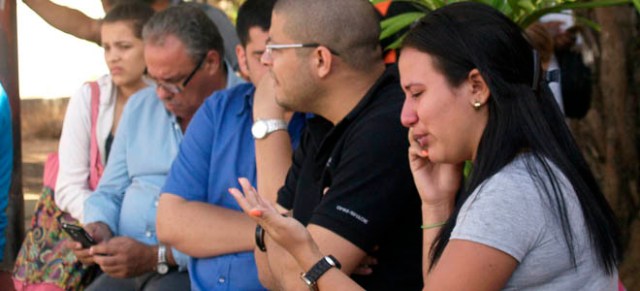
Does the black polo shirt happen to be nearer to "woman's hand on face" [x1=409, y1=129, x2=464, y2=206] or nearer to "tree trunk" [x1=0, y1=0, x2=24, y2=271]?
"woman's hand on face" [x1=409, y1=129, x2=464, y2=206]

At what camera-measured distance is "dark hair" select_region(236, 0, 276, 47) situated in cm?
486

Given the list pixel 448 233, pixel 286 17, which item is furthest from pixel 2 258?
pixel 448 233

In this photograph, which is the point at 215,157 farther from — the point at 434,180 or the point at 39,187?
the point at 39,187

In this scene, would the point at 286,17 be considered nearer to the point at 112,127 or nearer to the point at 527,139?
the point at 527,139

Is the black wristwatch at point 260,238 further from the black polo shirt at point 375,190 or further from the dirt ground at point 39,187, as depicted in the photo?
the dirt ground at point 39,187

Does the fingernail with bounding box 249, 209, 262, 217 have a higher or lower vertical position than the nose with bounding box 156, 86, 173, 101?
higher

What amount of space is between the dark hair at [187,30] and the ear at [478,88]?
244 centimetres

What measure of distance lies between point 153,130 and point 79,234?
24.5 inches

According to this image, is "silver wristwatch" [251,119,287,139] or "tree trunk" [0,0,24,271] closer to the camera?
"silver wristwatch" [251,119,287,139]

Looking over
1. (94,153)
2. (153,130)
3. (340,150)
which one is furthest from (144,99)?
(340,150)

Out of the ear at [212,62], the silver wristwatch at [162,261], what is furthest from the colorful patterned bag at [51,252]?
the ear at [212,62]

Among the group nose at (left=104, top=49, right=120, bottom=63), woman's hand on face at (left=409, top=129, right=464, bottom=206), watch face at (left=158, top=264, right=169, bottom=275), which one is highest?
woman's hand on face at (left=409, top=129, right=464, bottom=206)

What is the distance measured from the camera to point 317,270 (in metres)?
3.13

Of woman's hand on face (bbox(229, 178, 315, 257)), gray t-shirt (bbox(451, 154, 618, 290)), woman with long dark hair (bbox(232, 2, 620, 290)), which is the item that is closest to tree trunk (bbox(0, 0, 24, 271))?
woman's hand on face (bbox(229, 178, 315, 257))
